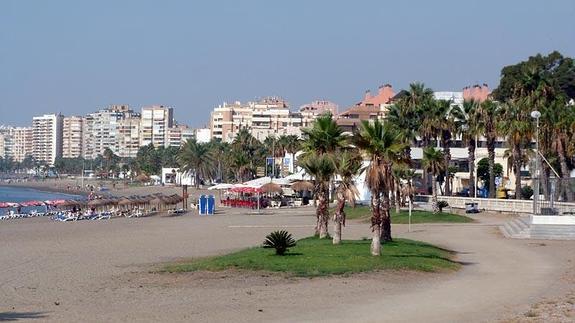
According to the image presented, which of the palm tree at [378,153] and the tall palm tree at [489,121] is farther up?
the tall palm tree at [489,121]

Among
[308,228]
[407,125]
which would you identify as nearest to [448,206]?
[407,125]

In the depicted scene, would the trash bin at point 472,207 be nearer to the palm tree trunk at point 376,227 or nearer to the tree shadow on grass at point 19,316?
the palm tree trunk at point 376,227

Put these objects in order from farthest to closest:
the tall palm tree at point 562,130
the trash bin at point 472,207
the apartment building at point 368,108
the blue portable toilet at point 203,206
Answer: the apartment building at point 368,108
the blue portable toilet at point 203,206
the trash bin at point 472,207
the tall palm tree at point 562,130

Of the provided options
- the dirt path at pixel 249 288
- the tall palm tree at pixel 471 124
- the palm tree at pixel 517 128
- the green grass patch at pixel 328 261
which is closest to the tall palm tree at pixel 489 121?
the tall palm tree at pixel 471 124

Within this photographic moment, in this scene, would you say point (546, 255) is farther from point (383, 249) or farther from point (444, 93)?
point (444, 93)

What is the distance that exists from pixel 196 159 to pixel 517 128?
273ft

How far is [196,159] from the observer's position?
140 m

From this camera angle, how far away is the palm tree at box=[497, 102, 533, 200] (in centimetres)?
6266

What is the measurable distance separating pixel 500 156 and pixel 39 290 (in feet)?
266

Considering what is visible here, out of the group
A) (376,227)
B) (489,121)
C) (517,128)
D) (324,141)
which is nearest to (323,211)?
(324,141)

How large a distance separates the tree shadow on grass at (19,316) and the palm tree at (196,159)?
11979 centimetres

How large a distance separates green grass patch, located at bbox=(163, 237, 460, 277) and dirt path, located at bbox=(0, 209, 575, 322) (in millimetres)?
742

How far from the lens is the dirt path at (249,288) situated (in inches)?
744

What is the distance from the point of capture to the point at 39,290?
75.2ft
